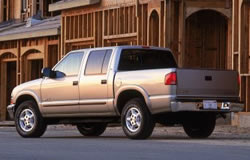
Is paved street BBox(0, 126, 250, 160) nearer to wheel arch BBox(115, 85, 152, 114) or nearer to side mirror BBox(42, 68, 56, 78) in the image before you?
wheel arch BBox(115, 85, 152, 114)

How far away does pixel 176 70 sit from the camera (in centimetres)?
1686

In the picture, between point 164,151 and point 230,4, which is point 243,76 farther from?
point 164,151

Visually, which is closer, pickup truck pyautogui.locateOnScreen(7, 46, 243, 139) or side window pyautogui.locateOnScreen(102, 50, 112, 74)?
pickup truck pyautogui.locateOnScreen(7, 46, 243, 139)

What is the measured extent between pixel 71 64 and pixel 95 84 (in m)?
1.05

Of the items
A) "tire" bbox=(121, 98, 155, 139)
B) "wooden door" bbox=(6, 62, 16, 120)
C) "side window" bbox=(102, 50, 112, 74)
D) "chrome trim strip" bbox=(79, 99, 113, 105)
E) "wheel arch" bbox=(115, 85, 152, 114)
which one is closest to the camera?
"tire" bbox=(121, 98, 155, 139)

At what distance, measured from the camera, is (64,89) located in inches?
746

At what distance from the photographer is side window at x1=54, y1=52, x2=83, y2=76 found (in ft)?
62.1

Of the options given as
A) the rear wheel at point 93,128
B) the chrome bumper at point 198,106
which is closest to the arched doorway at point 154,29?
the rear wheel at point 93,128

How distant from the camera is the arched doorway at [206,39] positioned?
29609 mm

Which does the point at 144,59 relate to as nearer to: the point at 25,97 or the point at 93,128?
the point at 93,128

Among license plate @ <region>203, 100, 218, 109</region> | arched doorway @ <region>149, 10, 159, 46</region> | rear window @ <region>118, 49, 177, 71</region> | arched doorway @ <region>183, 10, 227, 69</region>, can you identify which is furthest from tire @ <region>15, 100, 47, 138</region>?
arched doorway @ <region>183, 10, 227, 69</region>

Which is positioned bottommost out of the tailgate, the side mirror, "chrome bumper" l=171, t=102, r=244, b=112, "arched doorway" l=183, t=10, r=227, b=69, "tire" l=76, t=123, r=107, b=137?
"tire" l=76, t=123, r=107, b=137

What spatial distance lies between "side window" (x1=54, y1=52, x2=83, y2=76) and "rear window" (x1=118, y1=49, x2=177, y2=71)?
106 centimetres

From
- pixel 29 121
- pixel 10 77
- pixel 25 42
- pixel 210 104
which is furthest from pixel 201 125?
pixel 10 77
